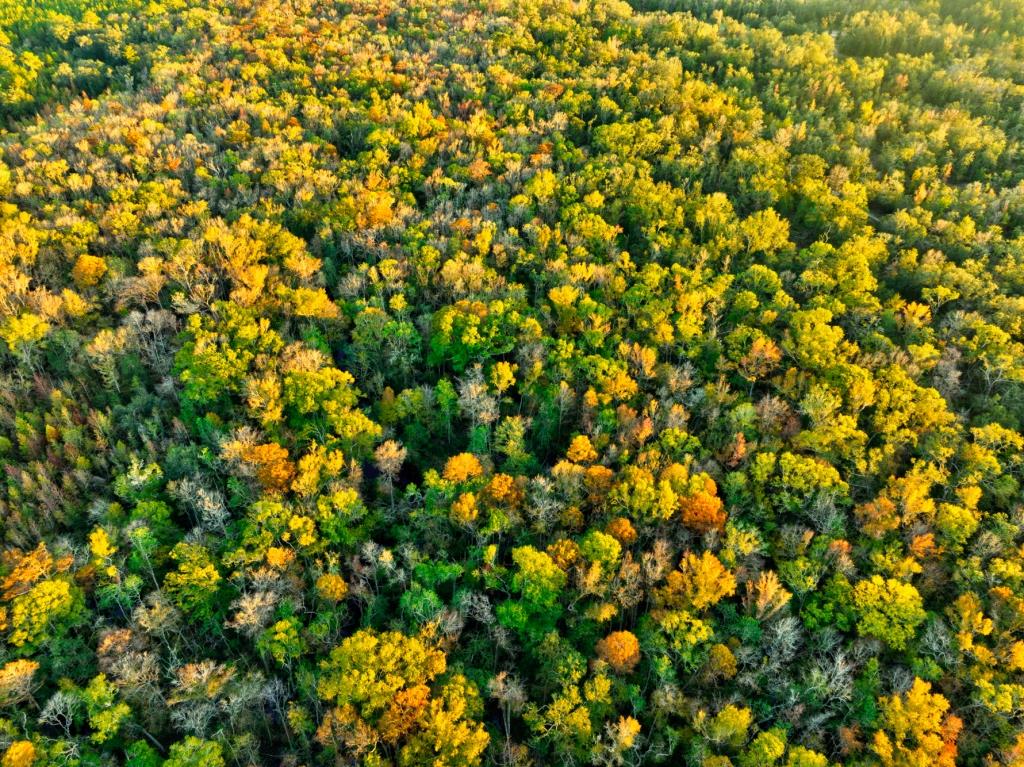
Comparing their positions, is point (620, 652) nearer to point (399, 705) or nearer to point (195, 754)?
point (399, 705)

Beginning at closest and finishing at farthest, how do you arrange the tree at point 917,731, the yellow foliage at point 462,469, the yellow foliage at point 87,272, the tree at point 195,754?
the tree at point 195,754, the tree at point 917,731, the yellow foliage at point 462,469, the yellow foliage at point 87,272

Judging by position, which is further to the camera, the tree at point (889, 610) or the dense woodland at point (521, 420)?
the tree at point (889, 610)

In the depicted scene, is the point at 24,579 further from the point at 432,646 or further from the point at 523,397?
the point at 523,397

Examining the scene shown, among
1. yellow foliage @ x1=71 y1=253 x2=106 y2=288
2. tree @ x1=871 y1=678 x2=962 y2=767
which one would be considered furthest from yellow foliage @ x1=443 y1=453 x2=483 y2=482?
yellow foliage @ x1=71 y1=253 x2=106 y2=288

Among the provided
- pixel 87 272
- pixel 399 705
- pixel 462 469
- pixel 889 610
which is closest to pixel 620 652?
pixel 399 705

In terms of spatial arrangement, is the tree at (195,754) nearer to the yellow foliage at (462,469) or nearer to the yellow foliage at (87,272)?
the yellow foliage at (462,469)

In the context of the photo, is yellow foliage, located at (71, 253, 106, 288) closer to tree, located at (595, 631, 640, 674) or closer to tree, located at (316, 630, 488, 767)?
tree, located at (316, 630, 488, 767)

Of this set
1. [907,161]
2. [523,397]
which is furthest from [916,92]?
[523,397]

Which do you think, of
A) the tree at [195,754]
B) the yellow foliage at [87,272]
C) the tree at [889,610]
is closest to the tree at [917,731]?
the tree at [889,610]
